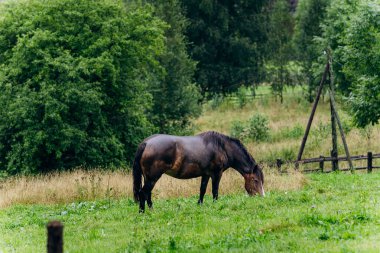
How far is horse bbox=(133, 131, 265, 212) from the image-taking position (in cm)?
1672

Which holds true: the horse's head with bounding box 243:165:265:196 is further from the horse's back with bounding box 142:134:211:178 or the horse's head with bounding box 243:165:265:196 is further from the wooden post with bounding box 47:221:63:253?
the wooden post with bounding box 47:221:63:253

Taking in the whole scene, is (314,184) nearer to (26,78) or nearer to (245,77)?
(26,78)

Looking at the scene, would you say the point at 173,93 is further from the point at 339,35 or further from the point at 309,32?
the point at 309,32

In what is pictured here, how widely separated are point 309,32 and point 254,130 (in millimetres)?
18502

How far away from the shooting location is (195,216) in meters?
15.0

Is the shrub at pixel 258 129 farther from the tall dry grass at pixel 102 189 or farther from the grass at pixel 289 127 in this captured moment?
the tall dry grass at pixel 102 189

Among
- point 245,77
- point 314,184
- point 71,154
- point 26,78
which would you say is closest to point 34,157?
point 71,154

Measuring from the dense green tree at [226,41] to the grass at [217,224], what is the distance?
40.5 m

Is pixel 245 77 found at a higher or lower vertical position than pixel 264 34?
lower

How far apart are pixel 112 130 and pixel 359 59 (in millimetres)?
13337

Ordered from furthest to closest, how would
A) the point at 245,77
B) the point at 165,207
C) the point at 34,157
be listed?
the point at 245,77
the point at 34,157
the point at 165,207

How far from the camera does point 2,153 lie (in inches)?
1272

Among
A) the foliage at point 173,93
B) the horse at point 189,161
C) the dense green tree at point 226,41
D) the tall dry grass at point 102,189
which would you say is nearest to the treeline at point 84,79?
the foliage at point 173,93

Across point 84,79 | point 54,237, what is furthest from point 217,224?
point 84,79
